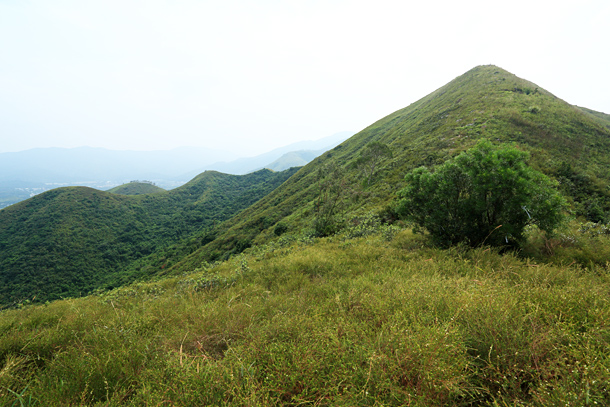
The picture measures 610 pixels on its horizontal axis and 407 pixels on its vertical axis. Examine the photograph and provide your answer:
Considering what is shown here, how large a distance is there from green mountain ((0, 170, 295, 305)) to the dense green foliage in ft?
187

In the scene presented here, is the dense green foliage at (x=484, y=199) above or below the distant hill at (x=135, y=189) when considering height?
below

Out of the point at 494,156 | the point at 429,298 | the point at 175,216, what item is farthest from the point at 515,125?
the point at 175,216

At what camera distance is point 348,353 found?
2.48m

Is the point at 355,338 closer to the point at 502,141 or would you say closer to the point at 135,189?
the point at 502,141

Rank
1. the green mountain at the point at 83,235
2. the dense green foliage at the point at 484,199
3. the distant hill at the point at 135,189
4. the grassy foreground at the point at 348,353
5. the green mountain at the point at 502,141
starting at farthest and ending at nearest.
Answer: the distant hill at the point at 135,189
the green mountain at the point at 83,235
the green mountain at the point at 502,141
the dense green foliage at the point at 484,199
the grassy foreground at the point at 348,353

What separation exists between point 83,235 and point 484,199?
86048 mm

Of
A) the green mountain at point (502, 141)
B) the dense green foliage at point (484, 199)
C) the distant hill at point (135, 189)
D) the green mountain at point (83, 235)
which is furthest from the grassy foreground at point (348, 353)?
the distant hill at point (135, 189)

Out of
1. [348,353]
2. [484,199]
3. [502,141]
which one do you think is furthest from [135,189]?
[348,353]

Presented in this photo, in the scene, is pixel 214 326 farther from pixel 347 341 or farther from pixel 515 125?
pixel 515 125

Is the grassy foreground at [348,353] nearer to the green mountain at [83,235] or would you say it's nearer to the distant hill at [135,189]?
the green mountain at [83,235]

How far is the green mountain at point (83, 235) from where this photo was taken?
47.1m

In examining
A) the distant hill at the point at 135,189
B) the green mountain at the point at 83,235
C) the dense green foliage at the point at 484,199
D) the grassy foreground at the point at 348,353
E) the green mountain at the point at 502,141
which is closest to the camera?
the grassy foreground at the point at 348,353

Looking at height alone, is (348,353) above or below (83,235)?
above

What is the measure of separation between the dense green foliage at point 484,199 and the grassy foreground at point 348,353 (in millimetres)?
2297
